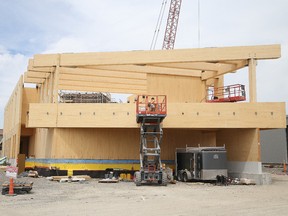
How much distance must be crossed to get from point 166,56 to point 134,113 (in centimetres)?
467

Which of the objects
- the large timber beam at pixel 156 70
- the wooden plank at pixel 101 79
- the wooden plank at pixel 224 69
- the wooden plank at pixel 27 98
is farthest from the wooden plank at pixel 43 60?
the wooden plank at pixel 224 69

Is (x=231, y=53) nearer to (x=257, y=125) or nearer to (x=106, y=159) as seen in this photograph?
(x=257, y=125)

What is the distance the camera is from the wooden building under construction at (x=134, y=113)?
77.9 feet

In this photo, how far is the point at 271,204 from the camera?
13.0 metres

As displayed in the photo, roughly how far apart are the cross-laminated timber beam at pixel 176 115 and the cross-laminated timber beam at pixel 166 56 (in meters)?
3.27

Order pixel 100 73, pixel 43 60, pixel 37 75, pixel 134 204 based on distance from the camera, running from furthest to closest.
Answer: pixel 37 75, pixel 100 73, pixel 43 60, pixel 134 204

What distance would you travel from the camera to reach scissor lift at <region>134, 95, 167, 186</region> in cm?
2028

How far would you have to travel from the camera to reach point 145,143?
22.1 meters

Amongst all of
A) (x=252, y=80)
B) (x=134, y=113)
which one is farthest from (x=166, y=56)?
(x=252, y=80)

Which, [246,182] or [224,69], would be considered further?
[224,69]

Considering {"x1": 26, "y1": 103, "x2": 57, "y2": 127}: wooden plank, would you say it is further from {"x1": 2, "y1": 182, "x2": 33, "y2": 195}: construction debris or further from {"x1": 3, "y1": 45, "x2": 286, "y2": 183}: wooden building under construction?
{"x1": 2, "y1": 182, "x2": 33, "y2": 195}: construction debris

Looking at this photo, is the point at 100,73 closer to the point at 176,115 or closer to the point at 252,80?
the point at 176,115

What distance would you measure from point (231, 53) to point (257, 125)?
5.18m

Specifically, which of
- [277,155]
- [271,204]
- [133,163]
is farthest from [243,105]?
[277,155]
